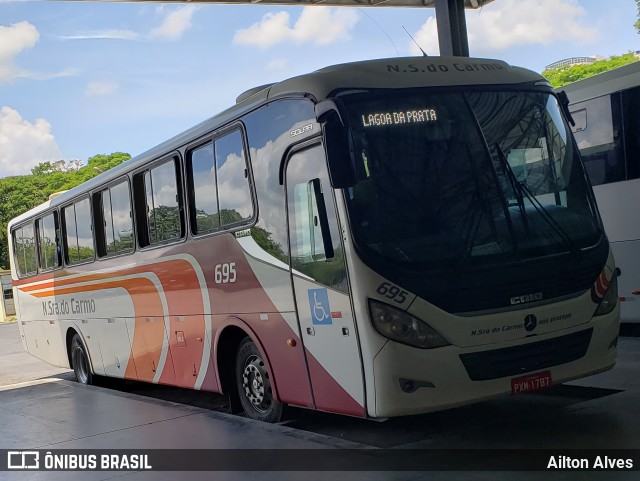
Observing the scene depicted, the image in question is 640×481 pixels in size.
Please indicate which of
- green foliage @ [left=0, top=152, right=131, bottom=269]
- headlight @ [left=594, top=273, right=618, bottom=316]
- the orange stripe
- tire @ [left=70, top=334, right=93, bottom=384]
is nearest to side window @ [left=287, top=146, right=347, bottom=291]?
headlight @ [left=594, top=273, right=618, bottom=316]

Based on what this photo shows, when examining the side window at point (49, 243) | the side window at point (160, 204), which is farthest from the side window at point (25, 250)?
the side window at point (160, 204)

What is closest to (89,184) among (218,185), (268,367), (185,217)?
(185,217)

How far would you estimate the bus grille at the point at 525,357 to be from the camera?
264 inches

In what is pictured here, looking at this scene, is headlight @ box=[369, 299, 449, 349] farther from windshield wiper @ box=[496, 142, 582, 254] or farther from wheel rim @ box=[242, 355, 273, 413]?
wheel rim @ box=[242, 355, 273, 413]

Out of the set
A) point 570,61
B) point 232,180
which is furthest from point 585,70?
point 232,180

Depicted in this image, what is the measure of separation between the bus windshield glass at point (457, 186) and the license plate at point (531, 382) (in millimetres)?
957

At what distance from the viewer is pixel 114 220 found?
12.9 metres

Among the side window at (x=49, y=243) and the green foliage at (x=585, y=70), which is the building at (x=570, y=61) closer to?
the green foliage at (x=585, y=70)

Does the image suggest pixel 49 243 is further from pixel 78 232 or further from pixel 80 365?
pixel 80 365

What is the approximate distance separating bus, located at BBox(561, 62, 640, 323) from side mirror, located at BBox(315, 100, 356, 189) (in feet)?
23.3

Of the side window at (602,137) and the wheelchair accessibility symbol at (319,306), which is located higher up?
the side window at (602,137)

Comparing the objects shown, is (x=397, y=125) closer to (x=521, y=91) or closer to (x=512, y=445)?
Answer: (x=521, y=91)

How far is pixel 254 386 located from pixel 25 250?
35.8 feet

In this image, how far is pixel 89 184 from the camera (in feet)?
45.8
